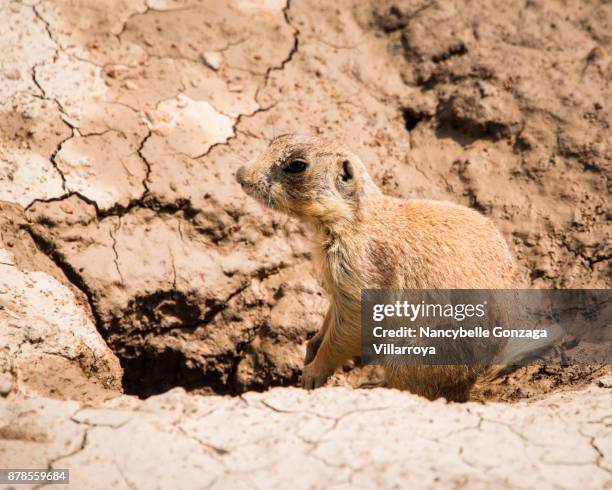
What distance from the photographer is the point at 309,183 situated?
16.1 feet

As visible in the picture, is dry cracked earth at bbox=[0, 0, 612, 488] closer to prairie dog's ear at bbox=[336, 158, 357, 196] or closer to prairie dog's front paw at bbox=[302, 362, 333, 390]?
prairie dog's front paw at bbox=[302, 362, 333, 390]

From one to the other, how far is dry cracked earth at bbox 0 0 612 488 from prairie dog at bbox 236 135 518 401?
49 centimetres

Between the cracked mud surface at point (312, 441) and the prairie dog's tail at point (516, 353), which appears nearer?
the cracked mud surface at point (312, 441)

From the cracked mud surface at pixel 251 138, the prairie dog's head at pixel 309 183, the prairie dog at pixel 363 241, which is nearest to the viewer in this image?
the prairie dog at pixel 363 241

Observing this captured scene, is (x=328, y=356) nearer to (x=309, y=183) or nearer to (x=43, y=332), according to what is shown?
(x=309, y=183)

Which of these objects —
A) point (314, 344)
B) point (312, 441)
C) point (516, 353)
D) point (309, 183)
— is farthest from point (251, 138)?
point (312, 441)

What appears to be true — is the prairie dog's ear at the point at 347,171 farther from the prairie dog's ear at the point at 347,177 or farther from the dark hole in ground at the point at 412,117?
the dark hole in ground at the point at 412,117

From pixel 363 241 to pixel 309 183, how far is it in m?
0.53


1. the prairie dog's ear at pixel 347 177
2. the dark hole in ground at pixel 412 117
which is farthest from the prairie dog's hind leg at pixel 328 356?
the dark hole in ground at pixel 412 117

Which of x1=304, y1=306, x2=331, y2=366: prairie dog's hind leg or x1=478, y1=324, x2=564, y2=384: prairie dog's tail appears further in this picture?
x1=304, y1=306, x2=331, y2=366: prairie dog's hind leg

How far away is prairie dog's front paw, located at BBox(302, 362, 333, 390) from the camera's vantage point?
5.04 m

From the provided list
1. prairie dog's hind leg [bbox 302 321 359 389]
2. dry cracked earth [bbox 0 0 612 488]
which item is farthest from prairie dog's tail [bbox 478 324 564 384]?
prairie dog's hind leg [bbox 302 321 359 389]

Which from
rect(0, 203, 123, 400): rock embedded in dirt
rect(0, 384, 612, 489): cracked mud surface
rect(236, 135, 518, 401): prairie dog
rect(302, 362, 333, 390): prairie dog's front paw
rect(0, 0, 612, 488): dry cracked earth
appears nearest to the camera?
rect(0, 384, 612, 489): cracked mud surface

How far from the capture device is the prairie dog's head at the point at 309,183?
491 cm
